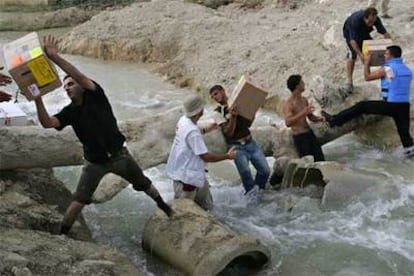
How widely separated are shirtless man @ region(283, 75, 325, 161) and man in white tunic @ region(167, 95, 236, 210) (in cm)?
150

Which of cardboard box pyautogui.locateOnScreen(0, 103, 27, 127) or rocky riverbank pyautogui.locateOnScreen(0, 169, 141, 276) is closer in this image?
rocky riverbank pyautogui.locateOnScreen(0, 169, 141, 276)

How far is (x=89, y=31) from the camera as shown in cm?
1842

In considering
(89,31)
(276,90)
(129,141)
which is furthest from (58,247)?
(89,31)

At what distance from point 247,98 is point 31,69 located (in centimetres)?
243

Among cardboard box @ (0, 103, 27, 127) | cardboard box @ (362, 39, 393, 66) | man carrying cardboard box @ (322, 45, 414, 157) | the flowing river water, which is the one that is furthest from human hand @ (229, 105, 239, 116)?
cardboard box @ (362, 39, 393, 66)

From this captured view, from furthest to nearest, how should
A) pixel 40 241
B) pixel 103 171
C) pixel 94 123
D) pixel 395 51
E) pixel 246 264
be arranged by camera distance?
pixel 395 51, pixel 246 264, pixel 103 171, pixel 94 123, pixel 40 241

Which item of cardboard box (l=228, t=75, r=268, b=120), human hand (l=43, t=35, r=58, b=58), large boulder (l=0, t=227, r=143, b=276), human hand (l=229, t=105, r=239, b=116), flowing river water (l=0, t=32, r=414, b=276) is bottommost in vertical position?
flowing river water (l=0, t=32, r=414, b=276)

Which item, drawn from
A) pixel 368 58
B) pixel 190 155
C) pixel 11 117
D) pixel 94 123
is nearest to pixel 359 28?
pixel 368 58

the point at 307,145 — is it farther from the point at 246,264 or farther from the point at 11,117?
the point at 11,117

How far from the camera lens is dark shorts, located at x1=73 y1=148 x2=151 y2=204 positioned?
6.36m

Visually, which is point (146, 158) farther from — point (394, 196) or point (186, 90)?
point (186, 90)

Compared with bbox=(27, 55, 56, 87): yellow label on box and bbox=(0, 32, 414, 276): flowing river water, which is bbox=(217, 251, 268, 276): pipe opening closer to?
bbox=(0, 32, 414, 276): flowing river water

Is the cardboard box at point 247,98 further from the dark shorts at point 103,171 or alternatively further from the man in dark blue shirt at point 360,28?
the man in dark blue shirt at point 360,28

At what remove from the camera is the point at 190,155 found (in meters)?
6.88
